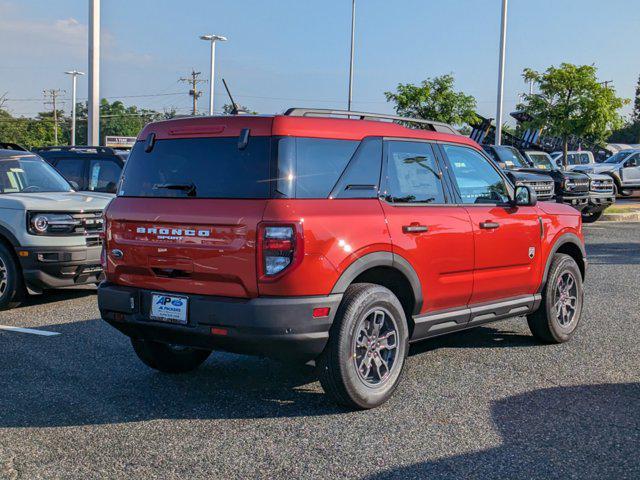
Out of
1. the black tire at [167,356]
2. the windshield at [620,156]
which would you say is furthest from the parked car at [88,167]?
the windshield at [620,156]

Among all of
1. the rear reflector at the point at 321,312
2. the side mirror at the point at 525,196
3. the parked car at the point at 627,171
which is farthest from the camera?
the parked car at the point at 627,171

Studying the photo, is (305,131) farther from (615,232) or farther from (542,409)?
(615,232)

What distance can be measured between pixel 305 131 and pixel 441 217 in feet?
4.37

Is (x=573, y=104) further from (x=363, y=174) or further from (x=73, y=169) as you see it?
(x=363, y=174)

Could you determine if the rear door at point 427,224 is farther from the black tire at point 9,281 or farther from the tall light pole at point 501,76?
the tall light pole at point 501,76

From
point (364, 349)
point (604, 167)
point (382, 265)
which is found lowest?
point (364, 349)

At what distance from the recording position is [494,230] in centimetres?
609

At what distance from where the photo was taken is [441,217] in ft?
18.3

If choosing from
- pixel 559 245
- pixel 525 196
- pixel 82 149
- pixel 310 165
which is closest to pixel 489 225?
pixel 525 196

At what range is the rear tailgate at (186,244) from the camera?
459cm

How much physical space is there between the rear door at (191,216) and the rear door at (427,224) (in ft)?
3.43

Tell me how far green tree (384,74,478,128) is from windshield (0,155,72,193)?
2232 cm

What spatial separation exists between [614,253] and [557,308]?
792 centimetres

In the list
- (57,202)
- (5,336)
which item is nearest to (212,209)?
(5,336)
